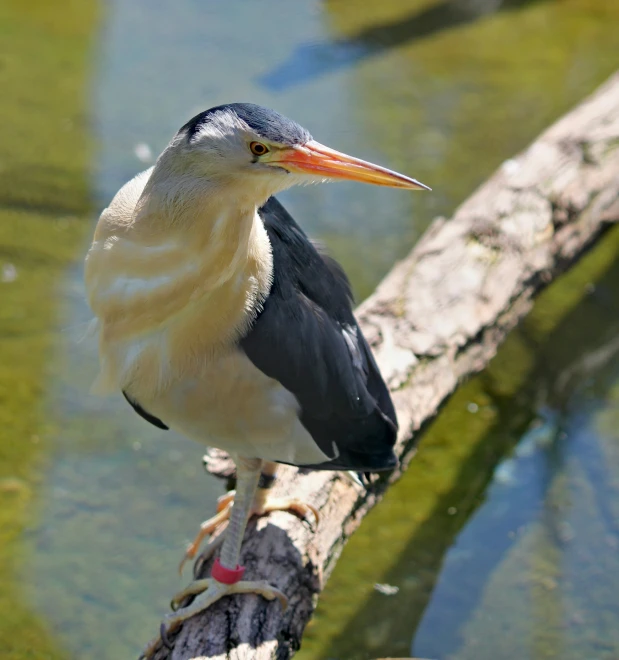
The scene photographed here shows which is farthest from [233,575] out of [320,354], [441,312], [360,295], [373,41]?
[373,41]

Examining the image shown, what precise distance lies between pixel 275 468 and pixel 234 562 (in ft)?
1.53

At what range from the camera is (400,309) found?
3.68m

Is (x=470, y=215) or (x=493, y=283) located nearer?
(x=493, y=283)

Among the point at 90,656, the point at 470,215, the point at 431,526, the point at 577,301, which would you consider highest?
the point at 470,215

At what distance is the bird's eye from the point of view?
220cm

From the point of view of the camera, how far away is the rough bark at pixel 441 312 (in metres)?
2.77

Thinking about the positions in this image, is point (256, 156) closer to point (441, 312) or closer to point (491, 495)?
point (441, 312)

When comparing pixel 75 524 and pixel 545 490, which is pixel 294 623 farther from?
pixel 545 490

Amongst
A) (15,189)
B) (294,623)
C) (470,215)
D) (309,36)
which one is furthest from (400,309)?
(309,36)

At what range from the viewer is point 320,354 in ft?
8.90

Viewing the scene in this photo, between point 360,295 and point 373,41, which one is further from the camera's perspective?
point 373,41

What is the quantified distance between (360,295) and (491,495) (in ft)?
4.27

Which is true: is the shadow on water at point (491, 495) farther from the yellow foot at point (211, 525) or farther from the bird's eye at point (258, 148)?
the bird's eye at point (258, 148)

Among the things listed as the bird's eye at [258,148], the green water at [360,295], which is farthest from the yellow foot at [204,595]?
the bird's eye at [258,148]
